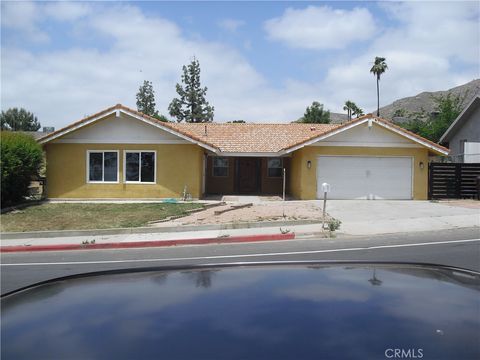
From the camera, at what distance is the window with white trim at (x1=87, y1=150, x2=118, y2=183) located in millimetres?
22656

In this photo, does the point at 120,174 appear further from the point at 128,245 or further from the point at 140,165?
the point at 128,245

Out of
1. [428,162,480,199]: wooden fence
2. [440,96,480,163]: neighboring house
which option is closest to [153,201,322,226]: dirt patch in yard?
[428,162,480,199]: wooden fence

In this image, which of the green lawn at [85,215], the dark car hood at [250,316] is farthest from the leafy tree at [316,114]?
the dark car hood at [250,316]

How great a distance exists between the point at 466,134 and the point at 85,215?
2653cm

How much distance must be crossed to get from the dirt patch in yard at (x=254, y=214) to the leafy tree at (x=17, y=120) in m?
70.2

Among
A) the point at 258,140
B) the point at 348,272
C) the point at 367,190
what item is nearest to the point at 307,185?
the point at 367,190

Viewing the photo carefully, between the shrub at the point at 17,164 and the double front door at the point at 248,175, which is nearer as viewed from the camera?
the shrub at the point at 17,164

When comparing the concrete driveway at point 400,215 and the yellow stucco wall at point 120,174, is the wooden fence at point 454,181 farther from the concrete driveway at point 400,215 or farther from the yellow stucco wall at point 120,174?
the yellow stucco wall at point 120,174

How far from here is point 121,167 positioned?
22.6 m

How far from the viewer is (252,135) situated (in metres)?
28.5

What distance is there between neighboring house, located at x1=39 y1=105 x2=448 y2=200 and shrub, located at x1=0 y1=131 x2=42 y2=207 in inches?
55.3

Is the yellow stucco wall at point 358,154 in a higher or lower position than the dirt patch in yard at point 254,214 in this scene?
higher

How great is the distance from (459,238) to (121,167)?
15.6m

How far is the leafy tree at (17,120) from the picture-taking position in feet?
260
